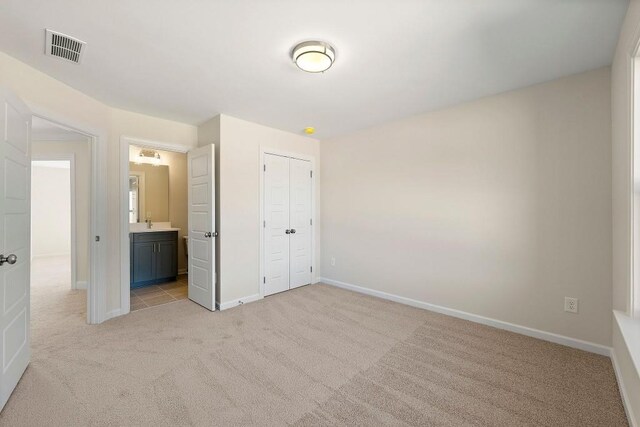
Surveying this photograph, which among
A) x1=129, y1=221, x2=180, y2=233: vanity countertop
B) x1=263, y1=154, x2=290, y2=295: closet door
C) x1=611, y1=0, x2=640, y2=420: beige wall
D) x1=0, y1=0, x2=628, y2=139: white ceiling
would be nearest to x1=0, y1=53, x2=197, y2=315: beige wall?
x1=0, y1=0, x2=628, y2=139: white ceiling

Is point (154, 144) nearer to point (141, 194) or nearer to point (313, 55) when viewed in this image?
point (141, 194)

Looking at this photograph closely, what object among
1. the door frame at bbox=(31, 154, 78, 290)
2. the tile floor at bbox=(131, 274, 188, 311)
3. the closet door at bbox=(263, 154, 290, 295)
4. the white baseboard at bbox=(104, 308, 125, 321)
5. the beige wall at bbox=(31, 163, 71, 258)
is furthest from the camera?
the beige wall at bbox=(31, 163, 71, 258)

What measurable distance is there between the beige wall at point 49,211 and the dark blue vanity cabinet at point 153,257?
14.6 ft

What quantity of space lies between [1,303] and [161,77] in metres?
1.99

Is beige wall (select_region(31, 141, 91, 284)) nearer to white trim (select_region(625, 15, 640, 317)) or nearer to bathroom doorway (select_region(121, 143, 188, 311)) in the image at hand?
bathroom doorway (select_region(121, 143, 188, 311))

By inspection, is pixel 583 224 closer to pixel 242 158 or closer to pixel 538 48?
pixel 538 48

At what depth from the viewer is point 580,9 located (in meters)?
1.63

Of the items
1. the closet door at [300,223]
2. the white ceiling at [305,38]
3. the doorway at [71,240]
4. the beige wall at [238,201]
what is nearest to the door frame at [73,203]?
the doorway at [71,240]

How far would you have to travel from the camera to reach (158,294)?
4.01 meters

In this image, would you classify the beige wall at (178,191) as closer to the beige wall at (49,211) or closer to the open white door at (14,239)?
the open white door at (14,239)

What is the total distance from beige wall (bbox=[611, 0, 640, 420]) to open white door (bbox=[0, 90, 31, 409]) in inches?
141

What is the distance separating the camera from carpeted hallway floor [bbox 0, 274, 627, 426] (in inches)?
65.2

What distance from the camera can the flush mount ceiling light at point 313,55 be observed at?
6.39 ft

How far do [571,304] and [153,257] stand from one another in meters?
5.41
